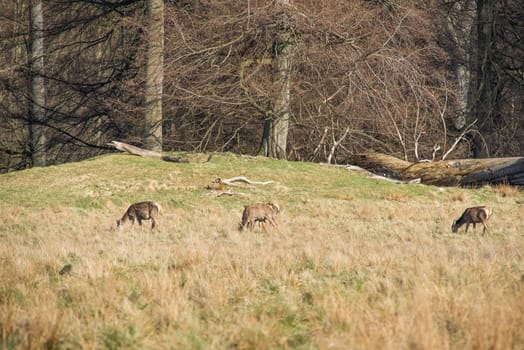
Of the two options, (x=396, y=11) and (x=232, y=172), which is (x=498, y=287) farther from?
(x=396, y=11)

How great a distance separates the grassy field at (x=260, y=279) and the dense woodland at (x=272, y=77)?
8205 millimetres

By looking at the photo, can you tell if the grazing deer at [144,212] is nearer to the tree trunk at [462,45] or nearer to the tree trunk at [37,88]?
the tree trunk at [37,88]

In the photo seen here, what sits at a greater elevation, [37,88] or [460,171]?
[37,88]

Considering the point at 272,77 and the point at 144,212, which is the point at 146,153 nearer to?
the point at 272,77

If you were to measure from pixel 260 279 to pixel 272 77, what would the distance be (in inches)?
662

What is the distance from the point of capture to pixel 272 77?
24.1m

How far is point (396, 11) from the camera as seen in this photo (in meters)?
25.8

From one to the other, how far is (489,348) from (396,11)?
2220 cm

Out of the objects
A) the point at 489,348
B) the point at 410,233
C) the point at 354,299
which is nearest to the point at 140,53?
the point at 410,233

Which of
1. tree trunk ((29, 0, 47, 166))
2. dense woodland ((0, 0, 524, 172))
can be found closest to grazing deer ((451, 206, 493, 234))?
dense woodland ((0, 0, 524, 172))

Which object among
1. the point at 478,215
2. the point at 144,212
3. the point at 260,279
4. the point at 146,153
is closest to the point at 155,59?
the point at 146,153

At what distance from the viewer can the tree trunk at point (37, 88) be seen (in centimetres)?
2741

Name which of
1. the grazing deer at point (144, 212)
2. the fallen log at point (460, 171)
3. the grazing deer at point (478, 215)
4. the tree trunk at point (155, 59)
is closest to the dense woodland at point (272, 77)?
the tree trunk at point (155, 59)

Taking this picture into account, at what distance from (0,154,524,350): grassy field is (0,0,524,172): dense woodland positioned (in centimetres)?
821
